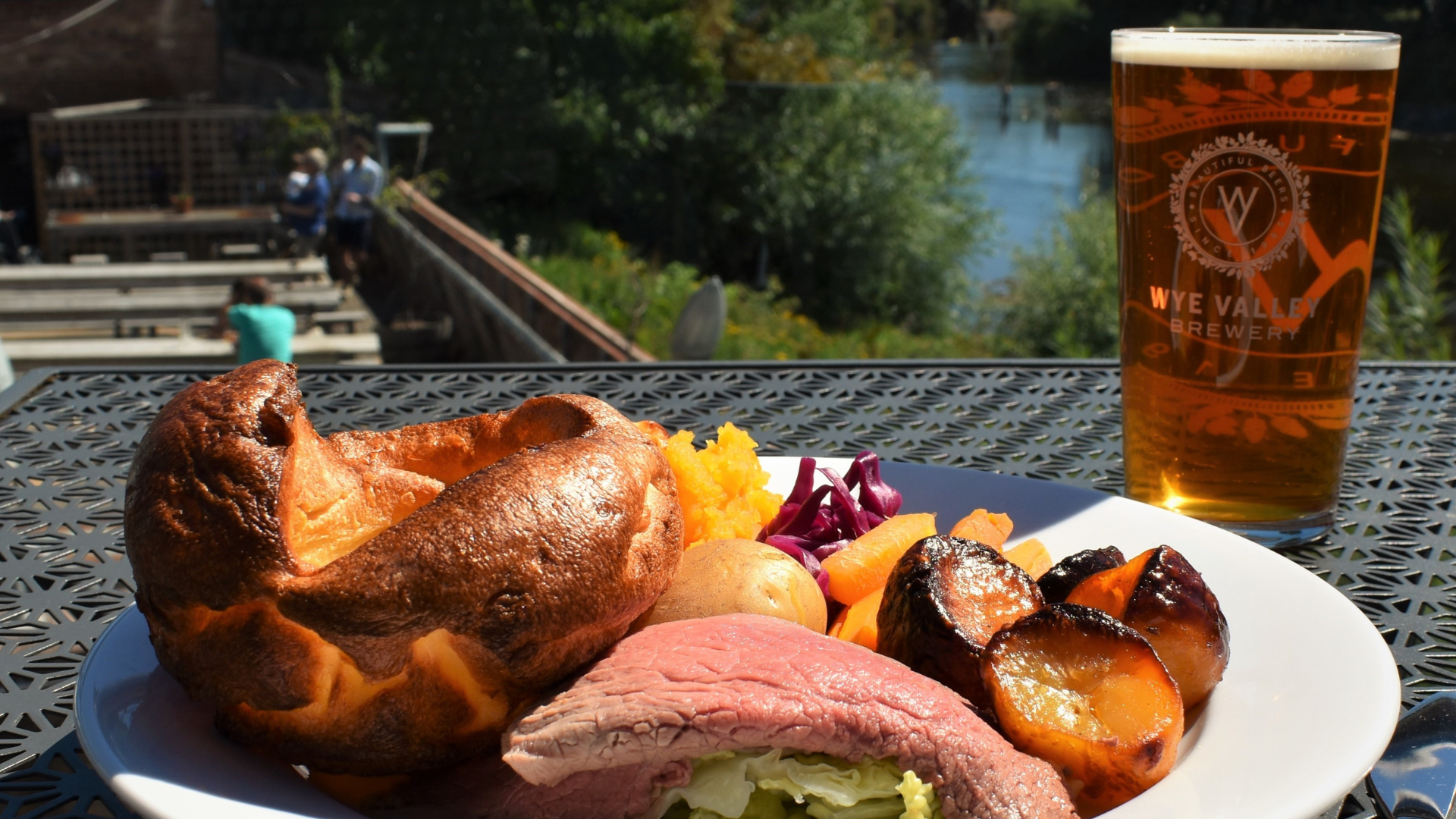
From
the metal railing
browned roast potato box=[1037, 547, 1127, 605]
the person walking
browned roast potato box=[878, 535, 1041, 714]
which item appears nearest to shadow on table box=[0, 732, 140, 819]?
browned roast potato box=[878, 535, 1041, 714]

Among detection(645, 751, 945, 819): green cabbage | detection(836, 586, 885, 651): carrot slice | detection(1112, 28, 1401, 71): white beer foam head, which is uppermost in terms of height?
detection(1112, 28, 1401, 71): white beer foam head

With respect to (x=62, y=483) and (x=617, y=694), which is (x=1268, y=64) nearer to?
(x=617, y=694)

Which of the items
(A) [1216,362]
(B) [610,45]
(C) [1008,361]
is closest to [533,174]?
(B) [610,45]

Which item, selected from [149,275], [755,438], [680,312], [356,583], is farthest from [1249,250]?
[149,275]

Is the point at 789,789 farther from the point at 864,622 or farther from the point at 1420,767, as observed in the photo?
the point at 1420,767

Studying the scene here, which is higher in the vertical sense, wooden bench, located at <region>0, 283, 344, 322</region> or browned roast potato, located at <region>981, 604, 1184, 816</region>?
browned roast potato, located at <region>981, 604, 1184, 816</region>

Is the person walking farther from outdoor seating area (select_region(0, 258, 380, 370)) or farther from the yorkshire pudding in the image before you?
the yorkshire pudding
